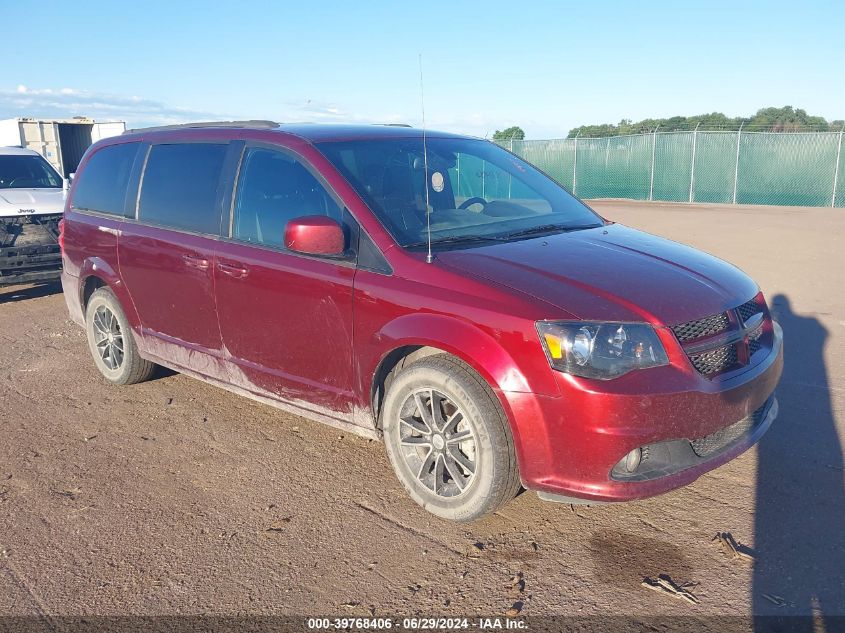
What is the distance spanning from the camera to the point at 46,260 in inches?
370

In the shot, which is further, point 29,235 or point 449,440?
point 29,235

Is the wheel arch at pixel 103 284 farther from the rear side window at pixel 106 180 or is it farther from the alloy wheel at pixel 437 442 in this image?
the alloy wheel at pixel 437 442

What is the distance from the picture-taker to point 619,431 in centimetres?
298

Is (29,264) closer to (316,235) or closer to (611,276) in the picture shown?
(316,235)

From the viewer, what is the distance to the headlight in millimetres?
3023

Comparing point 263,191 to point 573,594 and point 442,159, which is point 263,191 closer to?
point 442,159

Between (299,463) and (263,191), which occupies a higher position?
(263,191)

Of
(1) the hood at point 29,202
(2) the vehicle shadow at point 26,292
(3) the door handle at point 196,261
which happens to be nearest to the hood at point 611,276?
(3) the door handle at point 196,261

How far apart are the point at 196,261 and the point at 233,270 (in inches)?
15.1

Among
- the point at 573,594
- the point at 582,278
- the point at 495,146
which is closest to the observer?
the point at 573,594

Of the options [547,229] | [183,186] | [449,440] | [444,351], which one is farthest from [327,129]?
[449,440]

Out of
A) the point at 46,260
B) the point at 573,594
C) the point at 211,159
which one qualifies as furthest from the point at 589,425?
the point at 46,260

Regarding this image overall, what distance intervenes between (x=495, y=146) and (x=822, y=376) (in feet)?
9.86

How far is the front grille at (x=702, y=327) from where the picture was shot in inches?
124
